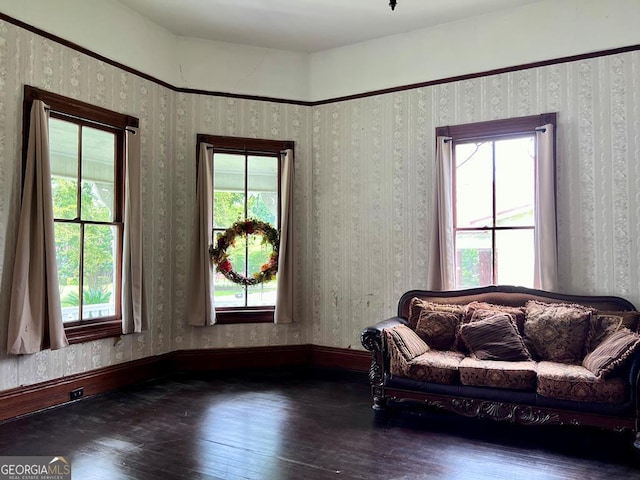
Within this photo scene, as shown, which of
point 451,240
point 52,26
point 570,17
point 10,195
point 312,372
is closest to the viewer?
point 10,195

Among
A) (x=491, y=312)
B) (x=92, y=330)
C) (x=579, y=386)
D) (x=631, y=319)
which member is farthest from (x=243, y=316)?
(x=631, y=319)

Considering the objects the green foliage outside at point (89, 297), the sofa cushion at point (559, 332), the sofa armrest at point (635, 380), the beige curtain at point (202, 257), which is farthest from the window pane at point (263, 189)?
the sofa armrest at point (635, 380)

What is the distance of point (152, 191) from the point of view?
506cm

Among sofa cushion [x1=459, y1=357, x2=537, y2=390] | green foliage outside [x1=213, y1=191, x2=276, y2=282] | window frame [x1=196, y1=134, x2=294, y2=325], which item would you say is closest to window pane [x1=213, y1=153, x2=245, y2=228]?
green foliage outside [x1=213, y1=191, x2=276, y2=282]

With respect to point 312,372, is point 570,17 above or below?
above

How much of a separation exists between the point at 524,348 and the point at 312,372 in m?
2.26

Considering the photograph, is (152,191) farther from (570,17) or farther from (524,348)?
(570,17)

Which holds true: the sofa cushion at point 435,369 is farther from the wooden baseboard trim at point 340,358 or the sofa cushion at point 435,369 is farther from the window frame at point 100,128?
the window frame at point 100,128

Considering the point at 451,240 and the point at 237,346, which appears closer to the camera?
the point at 451,240

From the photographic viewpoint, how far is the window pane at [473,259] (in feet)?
15.7

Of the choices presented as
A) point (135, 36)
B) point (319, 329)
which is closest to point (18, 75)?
point (135, 36)

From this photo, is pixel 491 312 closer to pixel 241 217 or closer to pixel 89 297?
pixel 241 217

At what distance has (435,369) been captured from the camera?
3766mm

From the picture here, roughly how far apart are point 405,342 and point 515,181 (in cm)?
193
